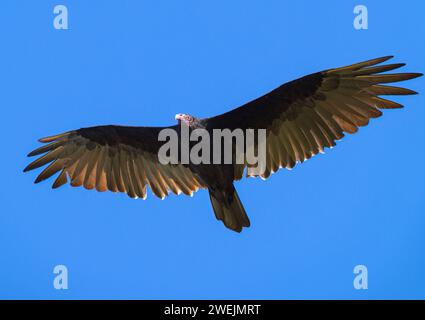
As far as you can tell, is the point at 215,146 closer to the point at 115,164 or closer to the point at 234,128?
the point at 234,128

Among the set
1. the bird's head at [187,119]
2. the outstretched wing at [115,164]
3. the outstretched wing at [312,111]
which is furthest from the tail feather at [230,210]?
the bird's head at [187,119]

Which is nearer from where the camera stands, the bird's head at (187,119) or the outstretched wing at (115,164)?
the bird's head at (187,119)

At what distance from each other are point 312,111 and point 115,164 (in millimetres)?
2613

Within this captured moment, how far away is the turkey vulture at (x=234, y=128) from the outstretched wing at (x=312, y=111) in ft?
0.04

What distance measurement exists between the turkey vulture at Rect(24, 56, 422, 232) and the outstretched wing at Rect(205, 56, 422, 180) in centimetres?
1

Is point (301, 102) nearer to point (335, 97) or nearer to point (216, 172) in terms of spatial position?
point (335, 97)

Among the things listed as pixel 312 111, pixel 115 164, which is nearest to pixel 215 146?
pixel 312 111

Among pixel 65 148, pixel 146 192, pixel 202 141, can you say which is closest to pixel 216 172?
pixel 202 141

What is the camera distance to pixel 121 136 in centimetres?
1059

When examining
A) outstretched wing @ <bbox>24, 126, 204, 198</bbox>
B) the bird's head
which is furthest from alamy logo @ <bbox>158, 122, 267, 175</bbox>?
outstretched wing @ <bbox>24, 126, 204, 198</bbox>

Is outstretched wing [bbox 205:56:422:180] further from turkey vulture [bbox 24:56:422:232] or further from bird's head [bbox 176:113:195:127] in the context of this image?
bird's head [bbox 176:113:195:127]

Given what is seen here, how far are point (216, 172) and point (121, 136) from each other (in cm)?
141

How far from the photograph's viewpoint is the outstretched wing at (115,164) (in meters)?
10.5

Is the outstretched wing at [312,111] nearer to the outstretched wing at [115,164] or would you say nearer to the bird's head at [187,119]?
the bird's head at [187,119]
